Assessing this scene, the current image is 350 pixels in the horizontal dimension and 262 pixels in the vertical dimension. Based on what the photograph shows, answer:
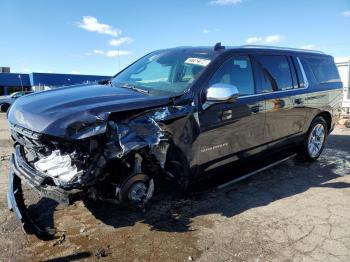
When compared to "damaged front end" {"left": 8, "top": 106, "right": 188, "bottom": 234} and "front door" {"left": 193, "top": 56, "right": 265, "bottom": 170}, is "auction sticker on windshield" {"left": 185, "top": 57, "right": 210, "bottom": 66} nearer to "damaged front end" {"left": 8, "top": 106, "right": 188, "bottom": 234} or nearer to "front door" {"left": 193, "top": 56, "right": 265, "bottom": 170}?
"front door" {"left": 193, "top": 56, "right": 265, "bottom": 170}

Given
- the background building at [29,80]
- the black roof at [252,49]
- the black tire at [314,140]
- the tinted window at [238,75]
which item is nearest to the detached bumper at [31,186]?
the tinted window at [238,75]

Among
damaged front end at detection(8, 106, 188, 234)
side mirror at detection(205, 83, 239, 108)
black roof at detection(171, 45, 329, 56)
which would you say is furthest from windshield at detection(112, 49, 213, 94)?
damaged front end at detection(8, 106, 188, 234)

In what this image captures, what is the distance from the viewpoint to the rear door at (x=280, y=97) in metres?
5.04

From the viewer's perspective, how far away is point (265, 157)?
536 cm

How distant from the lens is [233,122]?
4.41 meters

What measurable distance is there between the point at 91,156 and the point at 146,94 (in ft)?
3.54

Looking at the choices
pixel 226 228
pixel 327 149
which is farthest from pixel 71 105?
pixel 327 149

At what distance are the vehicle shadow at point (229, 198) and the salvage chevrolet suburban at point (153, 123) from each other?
0.43m

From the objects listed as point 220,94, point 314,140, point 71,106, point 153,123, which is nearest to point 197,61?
point 220,94

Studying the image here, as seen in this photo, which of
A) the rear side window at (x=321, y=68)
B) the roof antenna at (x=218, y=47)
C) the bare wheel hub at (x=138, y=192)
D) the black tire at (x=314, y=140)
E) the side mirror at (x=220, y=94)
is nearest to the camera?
the bare wheel hub at (x=138, y=192)

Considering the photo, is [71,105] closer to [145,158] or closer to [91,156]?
[91,156]

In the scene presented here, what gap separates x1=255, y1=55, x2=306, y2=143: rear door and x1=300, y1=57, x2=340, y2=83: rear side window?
573mm

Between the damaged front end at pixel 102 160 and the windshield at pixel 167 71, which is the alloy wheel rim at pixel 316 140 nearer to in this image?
the windshield at pixel 167 71

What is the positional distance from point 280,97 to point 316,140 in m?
1.93
